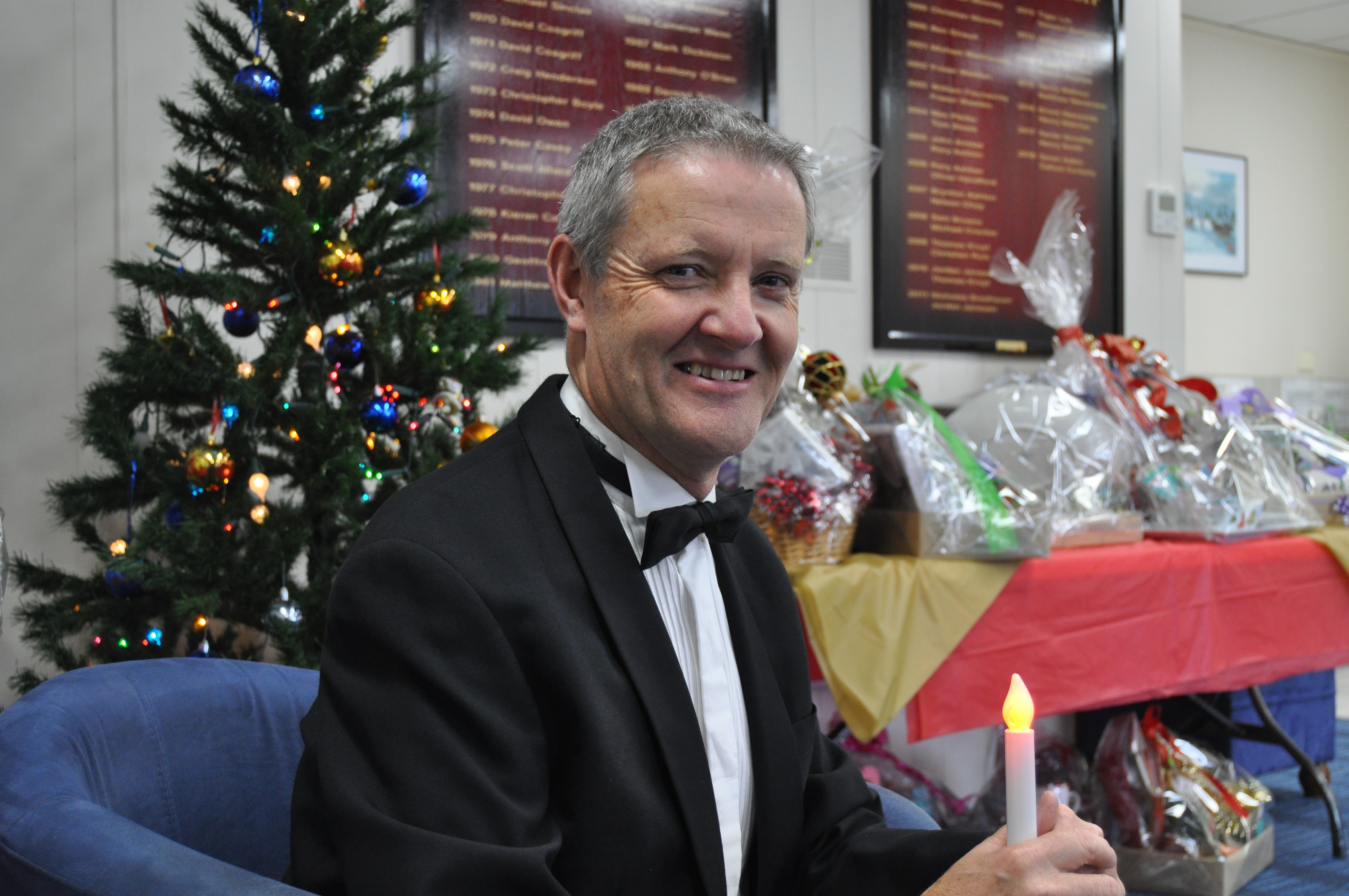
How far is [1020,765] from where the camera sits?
60 centimetres

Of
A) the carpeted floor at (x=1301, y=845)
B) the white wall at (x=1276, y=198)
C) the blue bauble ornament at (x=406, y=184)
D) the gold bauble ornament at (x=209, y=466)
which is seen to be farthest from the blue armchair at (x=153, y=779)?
the white wall at (x=1276, y=198)

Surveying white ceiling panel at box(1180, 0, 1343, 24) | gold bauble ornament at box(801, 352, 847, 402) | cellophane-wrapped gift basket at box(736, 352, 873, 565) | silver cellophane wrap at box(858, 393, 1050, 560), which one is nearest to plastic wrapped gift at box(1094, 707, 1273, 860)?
silver cellophane wrap at box(858, 393, 1050, 560)

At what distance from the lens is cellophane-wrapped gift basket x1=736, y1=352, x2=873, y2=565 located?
79.7 inches

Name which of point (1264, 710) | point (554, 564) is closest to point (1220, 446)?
point (1264, 710)

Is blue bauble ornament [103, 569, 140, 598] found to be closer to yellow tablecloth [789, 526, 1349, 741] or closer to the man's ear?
the man's ear

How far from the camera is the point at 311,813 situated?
911 mm

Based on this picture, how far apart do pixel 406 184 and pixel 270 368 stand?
42 cm

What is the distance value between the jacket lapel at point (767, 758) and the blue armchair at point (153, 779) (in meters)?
0.45

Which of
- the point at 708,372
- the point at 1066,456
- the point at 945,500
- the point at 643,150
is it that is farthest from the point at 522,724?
the point at 1066,456

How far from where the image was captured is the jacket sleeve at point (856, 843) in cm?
100

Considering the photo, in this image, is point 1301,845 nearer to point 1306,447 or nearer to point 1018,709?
point 1306,447

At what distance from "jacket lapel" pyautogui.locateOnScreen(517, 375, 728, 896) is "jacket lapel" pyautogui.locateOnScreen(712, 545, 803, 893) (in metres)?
0.10

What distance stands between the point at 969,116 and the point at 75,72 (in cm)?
257

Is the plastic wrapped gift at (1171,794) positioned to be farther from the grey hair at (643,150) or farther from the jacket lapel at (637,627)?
the grey hair at (643,150)
